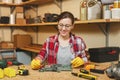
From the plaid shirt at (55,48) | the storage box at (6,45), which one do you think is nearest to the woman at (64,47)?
the plaid shirt at (55,48)

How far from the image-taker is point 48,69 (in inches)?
59.3

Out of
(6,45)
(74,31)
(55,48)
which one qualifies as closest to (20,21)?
(6,45)

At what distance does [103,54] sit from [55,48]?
0.52m

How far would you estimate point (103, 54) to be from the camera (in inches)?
84.4

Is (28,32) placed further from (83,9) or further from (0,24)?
(83,9)

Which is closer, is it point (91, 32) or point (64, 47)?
point (64, 47)

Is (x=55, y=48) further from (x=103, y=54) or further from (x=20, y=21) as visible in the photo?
(x=20, y=21)

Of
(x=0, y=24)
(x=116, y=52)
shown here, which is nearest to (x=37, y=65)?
(x=116, y=52)

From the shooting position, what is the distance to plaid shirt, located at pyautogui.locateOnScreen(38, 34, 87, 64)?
1995mm

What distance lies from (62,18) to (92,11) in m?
0.54

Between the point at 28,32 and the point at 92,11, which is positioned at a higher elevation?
the point at 92,11

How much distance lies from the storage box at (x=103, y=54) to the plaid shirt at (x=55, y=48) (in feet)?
0.63

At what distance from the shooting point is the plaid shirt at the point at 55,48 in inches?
78.5

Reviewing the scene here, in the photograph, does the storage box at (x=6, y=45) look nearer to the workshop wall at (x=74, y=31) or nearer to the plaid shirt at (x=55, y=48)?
the workshop wall at (x=74, y=31)
